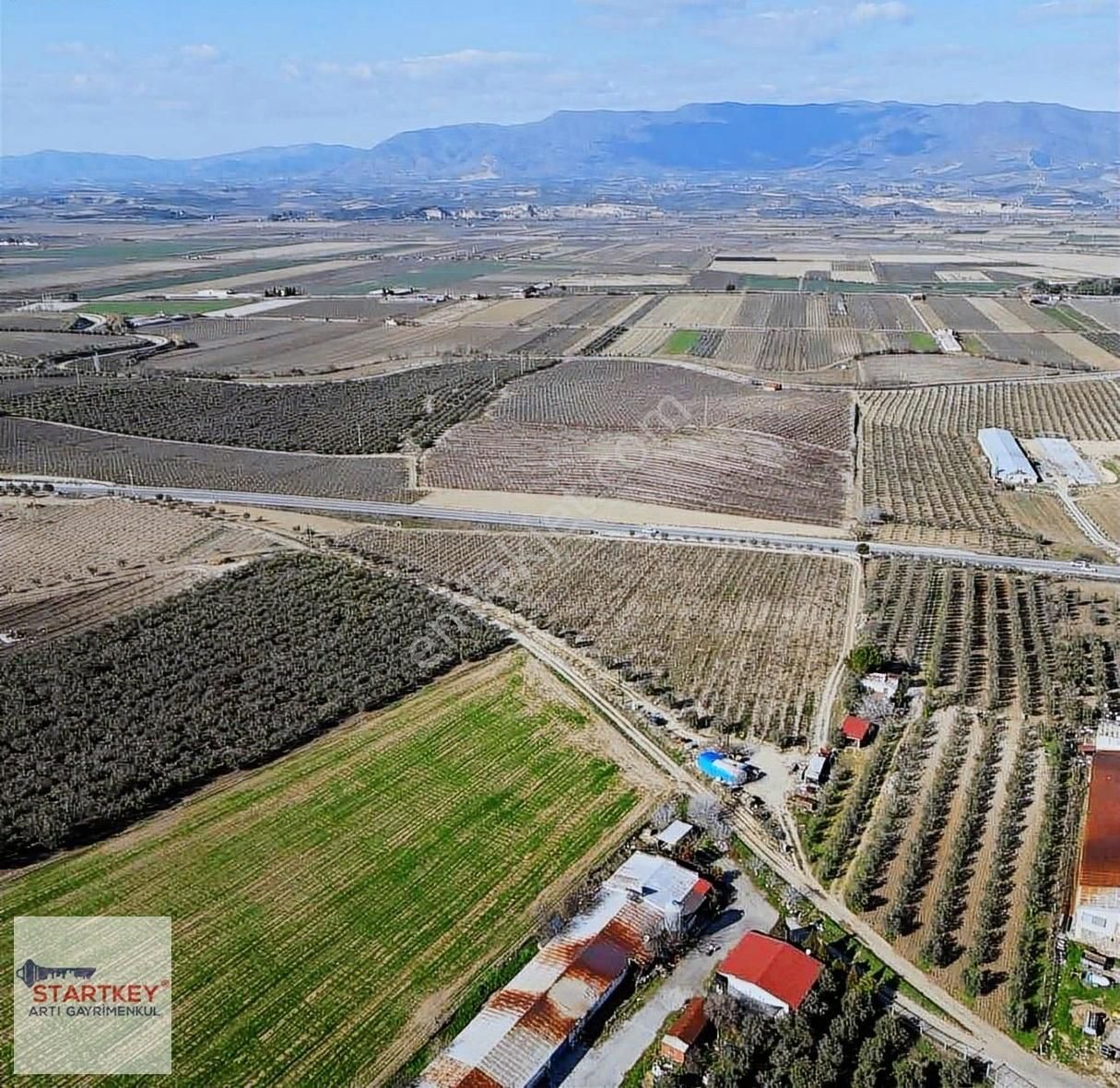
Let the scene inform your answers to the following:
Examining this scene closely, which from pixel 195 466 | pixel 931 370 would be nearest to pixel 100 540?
pixel 195 466

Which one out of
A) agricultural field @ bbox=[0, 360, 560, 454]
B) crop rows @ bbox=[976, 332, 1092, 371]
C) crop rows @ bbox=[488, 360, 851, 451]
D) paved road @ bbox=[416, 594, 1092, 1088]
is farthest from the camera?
crop rows @ bbox=[976, 332, 1092, 371]

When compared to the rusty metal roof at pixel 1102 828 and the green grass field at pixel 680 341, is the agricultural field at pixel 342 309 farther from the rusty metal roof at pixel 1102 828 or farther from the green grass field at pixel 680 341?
the rusty metal roof at pixel 1102 828

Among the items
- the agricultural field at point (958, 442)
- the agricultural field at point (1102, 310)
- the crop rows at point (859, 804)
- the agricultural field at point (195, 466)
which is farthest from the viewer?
the agricultural field at point (1102, 310)

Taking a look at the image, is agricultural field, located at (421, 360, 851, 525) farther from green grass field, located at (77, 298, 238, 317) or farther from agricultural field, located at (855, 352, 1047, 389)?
green grass field, located at (77, 298, 238, 317)

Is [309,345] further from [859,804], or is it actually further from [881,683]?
[859,804]

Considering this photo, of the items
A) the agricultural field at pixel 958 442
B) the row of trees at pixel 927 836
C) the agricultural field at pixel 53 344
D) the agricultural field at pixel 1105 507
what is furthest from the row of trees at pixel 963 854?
the agricultural field at pixel 53 344

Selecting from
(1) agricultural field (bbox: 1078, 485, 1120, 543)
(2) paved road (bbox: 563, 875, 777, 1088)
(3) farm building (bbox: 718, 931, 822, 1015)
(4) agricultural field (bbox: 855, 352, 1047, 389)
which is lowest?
(2) paved road (bbox: 563, 875, 777, 1088)

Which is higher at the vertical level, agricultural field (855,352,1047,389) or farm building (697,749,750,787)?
agricultural field (855,352,1047,389)

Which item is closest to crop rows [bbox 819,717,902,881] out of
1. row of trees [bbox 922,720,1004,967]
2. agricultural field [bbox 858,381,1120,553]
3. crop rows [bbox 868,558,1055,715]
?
row of trees [bbox 922,720,1004,967]
